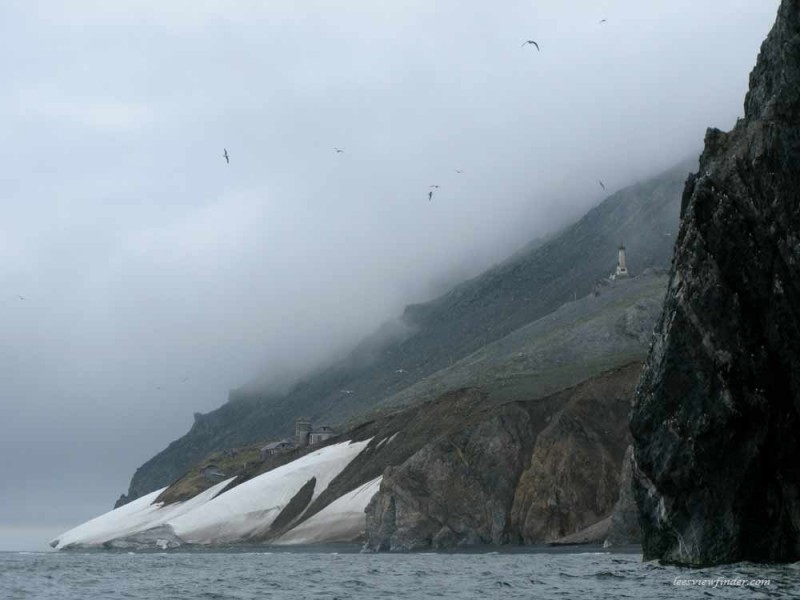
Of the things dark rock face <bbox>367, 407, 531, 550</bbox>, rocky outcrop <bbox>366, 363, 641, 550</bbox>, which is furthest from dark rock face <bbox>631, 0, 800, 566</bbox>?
dark rock face <bbox>367, 407, 531, 550</bbox>

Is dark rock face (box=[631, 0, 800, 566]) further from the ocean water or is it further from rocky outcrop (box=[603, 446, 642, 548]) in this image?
rocky outcrop (box=[603, 446, 642, 548])

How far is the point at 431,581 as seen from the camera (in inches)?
2530

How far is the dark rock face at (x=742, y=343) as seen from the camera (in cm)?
5375

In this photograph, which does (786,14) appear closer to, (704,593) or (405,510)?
(704,593)

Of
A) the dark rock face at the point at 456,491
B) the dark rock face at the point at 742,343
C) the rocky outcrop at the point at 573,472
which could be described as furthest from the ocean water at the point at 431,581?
the dark rock face at the point at 456,491

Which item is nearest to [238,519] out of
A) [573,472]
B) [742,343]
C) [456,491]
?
[456,491]

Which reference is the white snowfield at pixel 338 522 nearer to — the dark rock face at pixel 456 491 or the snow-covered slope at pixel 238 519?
the snow-covered slope at pixel 238 519

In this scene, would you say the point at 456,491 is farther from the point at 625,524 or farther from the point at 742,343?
the point at 742,343

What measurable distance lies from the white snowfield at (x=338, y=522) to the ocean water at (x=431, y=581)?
76378 mm

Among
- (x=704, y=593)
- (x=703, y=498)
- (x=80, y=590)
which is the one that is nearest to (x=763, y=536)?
(x=703, y=498)

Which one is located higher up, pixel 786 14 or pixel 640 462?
pixel 786 14

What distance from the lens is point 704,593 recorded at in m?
45.5

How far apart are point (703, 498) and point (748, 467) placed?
2840mm

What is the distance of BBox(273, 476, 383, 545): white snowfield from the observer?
16600 centimetres
